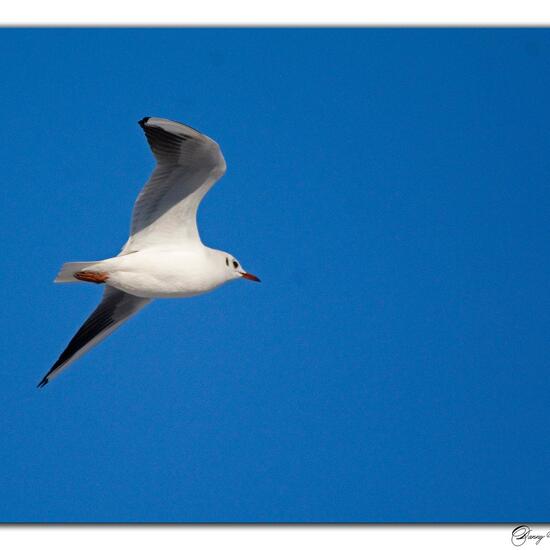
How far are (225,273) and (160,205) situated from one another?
35.3 inches

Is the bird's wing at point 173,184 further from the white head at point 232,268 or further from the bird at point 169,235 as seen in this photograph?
the white head at point 232,268

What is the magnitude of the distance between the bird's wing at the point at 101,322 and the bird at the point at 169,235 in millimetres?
617

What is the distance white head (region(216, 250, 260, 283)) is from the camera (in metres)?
8.54

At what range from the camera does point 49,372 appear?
8.87 m

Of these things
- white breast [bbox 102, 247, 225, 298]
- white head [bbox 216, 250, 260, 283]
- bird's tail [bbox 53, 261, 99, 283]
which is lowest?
bird's tail [bbox 53, 261, 99, 283]

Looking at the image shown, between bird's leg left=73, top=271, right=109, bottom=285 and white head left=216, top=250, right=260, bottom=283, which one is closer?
bird's leg left=73, top=271, right=109, bottom=285

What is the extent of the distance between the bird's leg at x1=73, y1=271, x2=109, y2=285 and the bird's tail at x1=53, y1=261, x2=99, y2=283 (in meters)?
0.03

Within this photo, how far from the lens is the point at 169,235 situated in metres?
8.18

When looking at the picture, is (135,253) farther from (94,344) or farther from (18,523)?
(18,523)

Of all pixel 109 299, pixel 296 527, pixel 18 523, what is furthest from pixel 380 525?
pixel 109 299

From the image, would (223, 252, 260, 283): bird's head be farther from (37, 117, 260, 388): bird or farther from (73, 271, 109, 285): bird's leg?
(73, 271, 109, 285): bird's leg

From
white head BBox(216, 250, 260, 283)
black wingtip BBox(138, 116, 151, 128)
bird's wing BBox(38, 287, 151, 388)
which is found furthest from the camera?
bird's wing BBox(38, 287, 151, 388)

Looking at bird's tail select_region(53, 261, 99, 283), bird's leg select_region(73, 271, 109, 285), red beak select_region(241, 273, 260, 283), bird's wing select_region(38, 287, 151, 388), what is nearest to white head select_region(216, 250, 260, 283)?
red beak select_region(241, 273, 260, 283)
